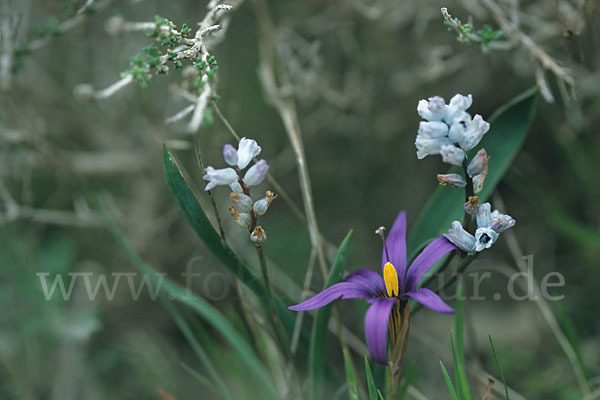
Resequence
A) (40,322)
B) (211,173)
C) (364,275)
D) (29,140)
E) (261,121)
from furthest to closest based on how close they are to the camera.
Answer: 1. (261,121)
2. (40,322)
3. (29,140)
4. (364,275)
5. (211,173)

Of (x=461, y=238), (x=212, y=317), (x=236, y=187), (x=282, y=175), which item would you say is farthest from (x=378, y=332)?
(x=282, y=175)

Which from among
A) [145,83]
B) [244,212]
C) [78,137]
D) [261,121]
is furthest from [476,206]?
[78,137]

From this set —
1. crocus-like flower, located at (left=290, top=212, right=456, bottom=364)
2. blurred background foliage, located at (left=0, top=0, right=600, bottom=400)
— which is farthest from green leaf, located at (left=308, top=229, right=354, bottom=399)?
blurred background foliage, located at (left=0, top=0, right=600, bottom=400)

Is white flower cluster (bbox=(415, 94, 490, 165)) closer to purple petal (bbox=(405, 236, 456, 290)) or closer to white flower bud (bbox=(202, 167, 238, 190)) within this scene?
purple petal (bbox=(405, 236, 456, 290))

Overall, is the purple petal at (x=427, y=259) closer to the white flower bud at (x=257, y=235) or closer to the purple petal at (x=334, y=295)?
the purple petal at (x=334, y=295)

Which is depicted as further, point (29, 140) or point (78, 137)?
point (78, 137)

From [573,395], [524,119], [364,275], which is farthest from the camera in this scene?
[573,395]

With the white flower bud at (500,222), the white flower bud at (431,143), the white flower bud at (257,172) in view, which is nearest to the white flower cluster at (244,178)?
the white flower bud at (257,172)

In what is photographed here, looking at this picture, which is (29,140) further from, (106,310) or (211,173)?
(211,173)
